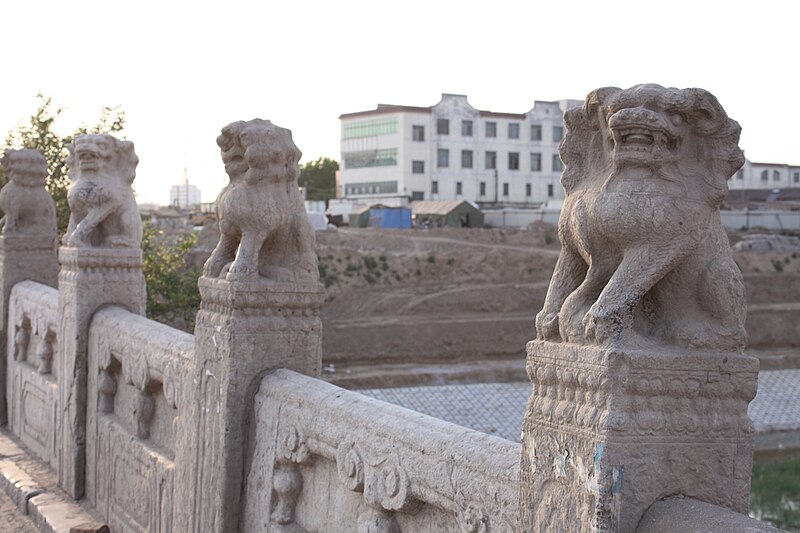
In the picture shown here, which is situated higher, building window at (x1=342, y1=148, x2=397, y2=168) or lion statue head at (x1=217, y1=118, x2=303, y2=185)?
building window at (x1=342, y1=148, x2=397, y2=168)

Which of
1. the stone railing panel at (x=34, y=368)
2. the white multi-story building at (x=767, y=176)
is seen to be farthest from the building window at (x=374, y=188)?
the stone railing panel at (x=34, y=368)

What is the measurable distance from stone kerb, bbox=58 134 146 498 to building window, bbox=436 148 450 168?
50314mm

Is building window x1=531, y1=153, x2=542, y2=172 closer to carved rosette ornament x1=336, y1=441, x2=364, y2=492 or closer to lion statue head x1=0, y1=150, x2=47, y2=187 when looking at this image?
lion statue head x1=0, y1=150, x2=47, y2=187

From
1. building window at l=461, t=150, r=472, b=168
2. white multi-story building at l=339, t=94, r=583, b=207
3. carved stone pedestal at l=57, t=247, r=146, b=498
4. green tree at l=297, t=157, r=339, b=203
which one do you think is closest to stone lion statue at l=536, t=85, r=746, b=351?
carved stone pedestal at l=57, t=247, r=146, b=498

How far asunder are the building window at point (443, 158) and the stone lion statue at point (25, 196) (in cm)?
4860

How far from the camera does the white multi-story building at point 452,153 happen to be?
57.6m

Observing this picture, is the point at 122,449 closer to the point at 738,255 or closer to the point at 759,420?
the point at 759,420

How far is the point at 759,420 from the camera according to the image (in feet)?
79.1

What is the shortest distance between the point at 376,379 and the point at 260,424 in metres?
21.3

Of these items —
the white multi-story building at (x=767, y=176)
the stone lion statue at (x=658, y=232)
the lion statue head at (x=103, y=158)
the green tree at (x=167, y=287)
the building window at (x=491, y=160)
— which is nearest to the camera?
the stone lion statue at (x=658, y=232)

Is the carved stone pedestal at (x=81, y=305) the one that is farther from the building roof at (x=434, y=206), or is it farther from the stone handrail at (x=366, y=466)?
the building roof at (x=434, y=206)

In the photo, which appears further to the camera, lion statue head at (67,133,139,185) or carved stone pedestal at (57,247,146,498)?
lion statue head at (67,133,139,185)

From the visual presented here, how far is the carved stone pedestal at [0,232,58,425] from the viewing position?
389 inches

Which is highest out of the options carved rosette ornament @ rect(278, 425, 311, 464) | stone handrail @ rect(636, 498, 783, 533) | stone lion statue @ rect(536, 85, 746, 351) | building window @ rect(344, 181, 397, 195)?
building window @ rect(344, 181, 397, 195)
